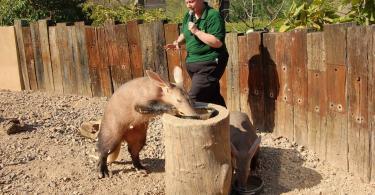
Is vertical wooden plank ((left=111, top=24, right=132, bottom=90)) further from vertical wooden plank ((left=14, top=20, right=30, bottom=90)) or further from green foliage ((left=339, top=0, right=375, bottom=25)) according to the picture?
green foliage ((left=339, top=0, right=375, bottom=25))

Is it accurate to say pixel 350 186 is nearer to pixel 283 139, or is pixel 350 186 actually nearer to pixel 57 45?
pixel 283 139

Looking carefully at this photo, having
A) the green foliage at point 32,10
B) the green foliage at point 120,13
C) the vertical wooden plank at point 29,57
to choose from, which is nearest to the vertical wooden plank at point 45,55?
the vertical wooden plank at point 29,57

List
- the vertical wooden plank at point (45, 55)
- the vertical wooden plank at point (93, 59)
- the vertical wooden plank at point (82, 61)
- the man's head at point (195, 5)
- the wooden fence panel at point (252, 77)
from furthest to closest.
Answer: the vertical wooden plank at point (45, 55) → the vertical wooden plank at point (82, 61) → the vertical wooden plank at point (93, 59) → the wooden fence panel at point (252, 77) → the man's head at point (195, 5)

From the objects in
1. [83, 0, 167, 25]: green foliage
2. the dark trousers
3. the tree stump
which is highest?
[83, 0, 167, 25]: green foliage

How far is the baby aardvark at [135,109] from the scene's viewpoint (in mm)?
4676

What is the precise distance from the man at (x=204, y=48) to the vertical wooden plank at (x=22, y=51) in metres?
5.12

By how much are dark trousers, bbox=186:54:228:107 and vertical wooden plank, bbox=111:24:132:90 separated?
9.15 feet

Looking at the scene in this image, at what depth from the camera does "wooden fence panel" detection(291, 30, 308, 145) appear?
5535 millimetres

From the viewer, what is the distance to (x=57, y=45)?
9227 mm

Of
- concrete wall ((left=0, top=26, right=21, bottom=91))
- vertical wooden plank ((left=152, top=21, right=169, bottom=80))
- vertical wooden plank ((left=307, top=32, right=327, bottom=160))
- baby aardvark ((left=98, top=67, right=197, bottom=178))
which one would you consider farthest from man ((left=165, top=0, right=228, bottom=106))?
concrete wall ((left=0, top=26, right=21, bottom=91))

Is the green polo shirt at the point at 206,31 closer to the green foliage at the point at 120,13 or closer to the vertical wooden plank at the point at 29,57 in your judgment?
the green foliage at the point at 120,13

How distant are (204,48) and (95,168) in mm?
1894

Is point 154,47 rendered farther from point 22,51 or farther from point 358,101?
point 358,101

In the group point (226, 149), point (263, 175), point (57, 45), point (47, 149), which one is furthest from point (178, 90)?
point (57, 45)
